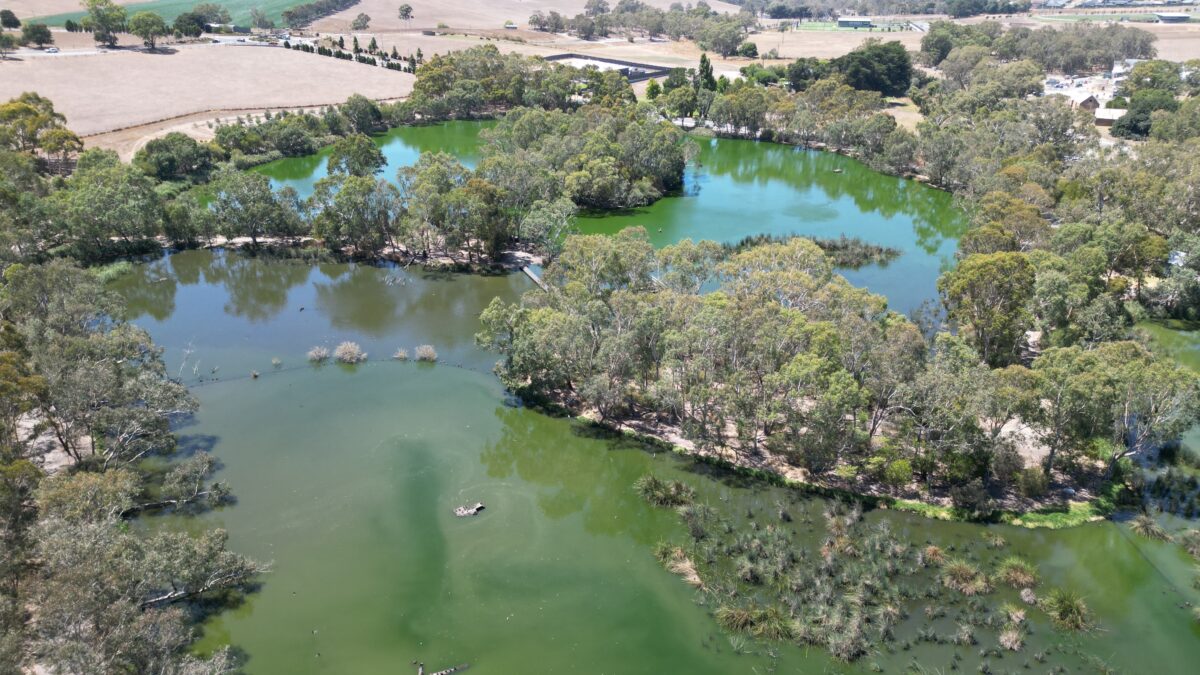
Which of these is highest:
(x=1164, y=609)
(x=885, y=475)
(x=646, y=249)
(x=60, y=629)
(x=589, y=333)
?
(x=646, y=249)

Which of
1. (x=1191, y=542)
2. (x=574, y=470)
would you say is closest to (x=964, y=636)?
(x=1191, y=542)

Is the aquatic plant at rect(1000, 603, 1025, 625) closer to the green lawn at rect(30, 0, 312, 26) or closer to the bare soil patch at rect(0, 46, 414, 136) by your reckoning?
the bare soil patch at rect(0, 46, 414, 136)

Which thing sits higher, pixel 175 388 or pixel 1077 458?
pixel 175 388

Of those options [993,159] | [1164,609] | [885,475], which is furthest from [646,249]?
[993,159]

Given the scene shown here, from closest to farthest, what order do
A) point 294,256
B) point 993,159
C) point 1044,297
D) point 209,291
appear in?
1. point 1044,297
2. point 209,291
3. point 294,256
4. point 993,159

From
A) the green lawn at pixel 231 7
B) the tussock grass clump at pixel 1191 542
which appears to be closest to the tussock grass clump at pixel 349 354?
the tussock grass clump at pixel 1191 542

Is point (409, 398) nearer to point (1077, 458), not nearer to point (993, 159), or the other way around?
point (1077, 458)
